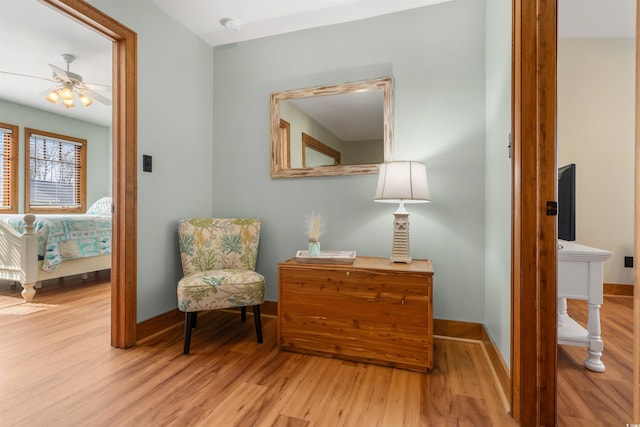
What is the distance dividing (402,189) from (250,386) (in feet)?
4.35

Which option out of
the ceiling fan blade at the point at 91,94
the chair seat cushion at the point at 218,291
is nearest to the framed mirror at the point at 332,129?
the chair seat cushion at the point at 218,291

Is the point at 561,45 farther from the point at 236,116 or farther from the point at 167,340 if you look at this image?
the point at 167,340

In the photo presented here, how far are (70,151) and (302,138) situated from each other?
526 centimetres

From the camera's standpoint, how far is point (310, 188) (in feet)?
8.23

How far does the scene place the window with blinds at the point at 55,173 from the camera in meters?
5.11

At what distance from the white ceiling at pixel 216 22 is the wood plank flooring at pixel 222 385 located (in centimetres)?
230

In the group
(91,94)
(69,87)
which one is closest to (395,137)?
(69,87)

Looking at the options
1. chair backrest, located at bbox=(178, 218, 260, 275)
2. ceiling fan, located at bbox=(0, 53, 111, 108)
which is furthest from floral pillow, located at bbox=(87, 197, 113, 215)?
chair backrest, located at bbox=(178, 218, 260, 275)

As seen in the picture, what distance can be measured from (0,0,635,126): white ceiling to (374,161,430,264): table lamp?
119 cm

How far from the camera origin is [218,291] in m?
2.04

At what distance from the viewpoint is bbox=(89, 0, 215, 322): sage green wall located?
216 centimetres

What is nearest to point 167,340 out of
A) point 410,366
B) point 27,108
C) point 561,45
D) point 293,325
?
point 293,325

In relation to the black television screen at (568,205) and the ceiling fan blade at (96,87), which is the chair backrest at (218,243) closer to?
the black television screen at (568,205)

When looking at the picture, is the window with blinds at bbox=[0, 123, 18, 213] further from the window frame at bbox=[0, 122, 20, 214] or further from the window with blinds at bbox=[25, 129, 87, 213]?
the window with blinds at bbox=[25, 129, 87, 213]
